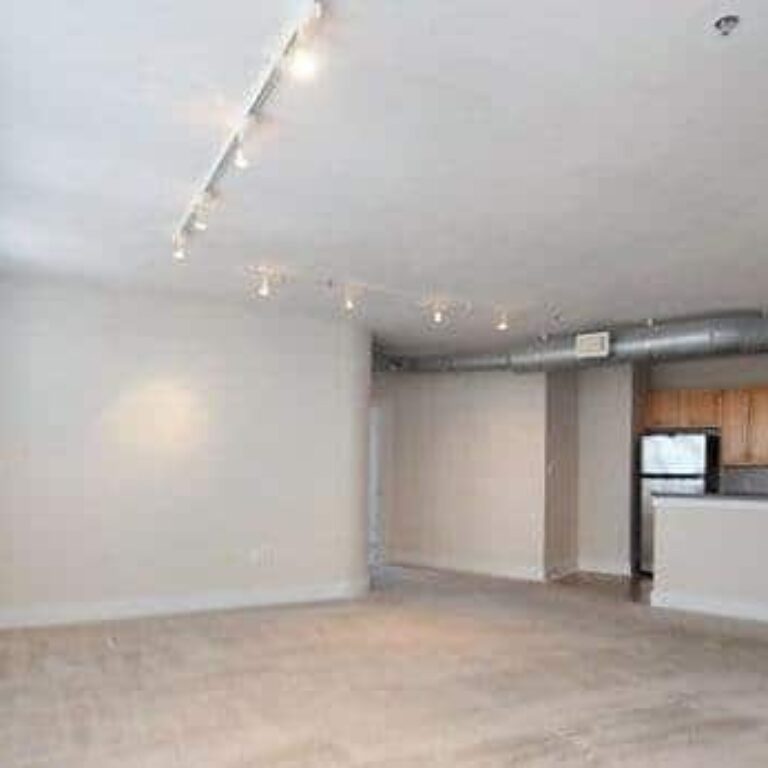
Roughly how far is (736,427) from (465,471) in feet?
9.73

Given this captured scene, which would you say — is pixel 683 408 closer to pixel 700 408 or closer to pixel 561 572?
pixel 700 408

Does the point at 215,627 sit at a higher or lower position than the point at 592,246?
lower

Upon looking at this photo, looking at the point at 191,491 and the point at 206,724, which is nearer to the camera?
the point at 206,724

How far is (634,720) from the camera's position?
4.02 metres

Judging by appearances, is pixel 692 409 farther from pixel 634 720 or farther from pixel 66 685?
pixel 66 685

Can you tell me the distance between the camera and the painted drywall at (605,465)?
9.02m

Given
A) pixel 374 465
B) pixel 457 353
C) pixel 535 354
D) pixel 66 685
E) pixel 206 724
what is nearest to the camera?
pixel 206 724

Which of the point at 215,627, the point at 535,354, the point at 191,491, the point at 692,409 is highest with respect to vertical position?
the point at 535,354

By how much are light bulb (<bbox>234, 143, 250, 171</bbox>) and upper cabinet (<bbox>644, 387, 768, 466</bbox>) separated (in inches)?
256

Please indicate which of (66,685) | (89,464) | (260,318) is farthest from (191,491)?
(66,685)

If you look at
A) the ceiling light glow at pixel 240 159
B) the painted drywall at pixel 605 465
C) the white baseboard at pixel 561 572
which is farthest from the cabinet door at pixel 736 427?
the ceiling light glow at pixel 240 159

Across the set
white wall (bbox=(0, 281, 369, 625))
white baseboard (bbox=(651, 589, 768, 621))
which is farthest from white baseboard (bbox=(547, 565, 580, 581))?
white wall (bbox=(0, 281, 369, 625))

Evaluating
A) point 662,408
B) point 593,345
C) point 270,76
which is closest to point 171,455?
point 593,345

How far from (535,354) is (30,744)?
5927 mm
